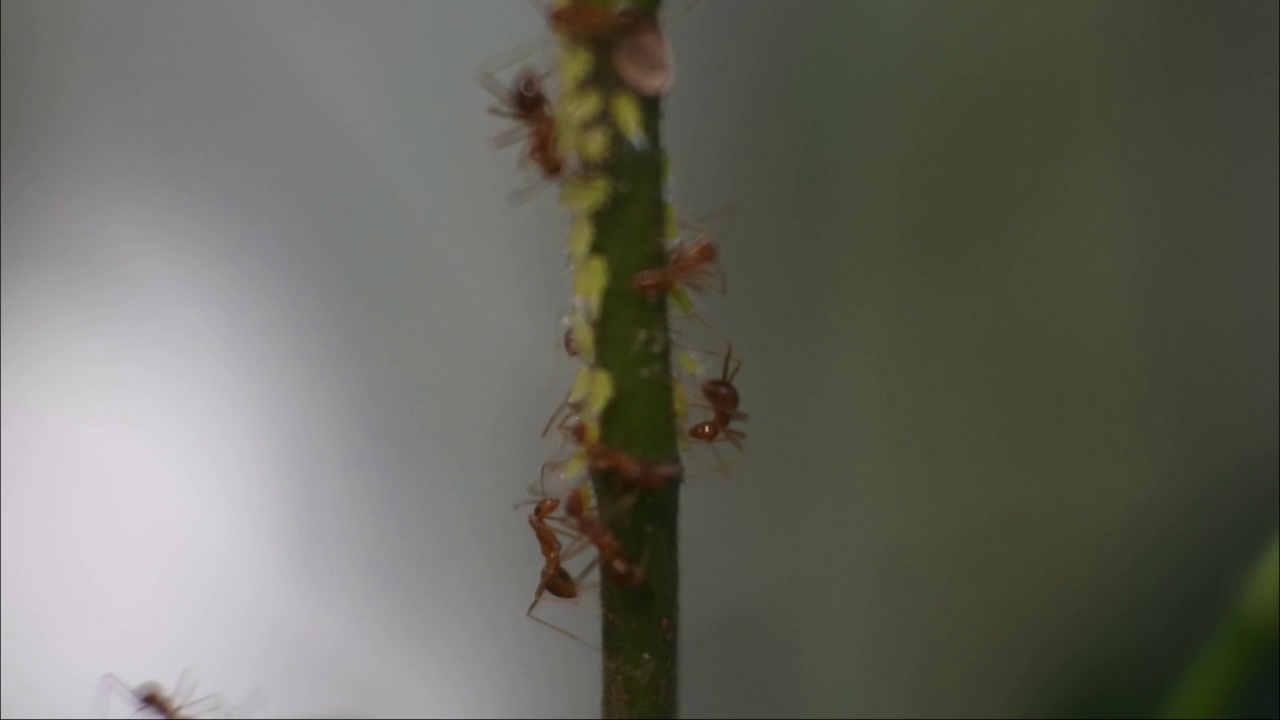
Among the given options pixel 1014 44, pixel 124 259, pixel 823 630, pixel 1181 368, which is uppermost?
pixel 1014 44

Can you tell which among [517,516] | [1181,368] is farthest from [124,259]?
[1181,368]

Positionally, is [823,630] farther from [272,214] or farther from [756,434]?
[272,214]

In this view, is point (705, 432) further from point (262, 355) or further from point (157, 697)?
point (157, 697)

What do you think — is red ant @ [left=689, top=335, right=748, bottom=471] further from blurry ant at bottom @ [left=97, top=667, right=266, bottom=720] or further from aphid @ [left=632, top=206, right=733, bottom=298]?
blurry ant at bottom @ [left=97, top=667, right=266, bottom=720]

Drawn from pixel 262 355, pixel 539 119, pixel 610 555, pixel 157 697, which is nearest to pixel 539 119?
pixel 539 119

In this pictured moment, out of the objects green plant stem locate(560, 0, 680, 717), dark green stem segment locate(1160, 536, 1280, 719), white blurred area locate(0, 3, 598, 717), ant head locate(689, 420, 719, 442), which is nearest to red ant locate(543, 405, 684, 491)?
green plant stem locate(560, 0, 680, 717)

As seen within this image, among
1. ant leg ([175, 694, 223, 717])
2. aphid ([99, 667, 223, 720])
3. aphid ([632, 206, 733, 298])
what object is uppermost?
aphid ([632, 206, 733, 298])

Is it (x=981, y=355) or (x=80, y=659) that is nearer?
(x=80, y=659)
